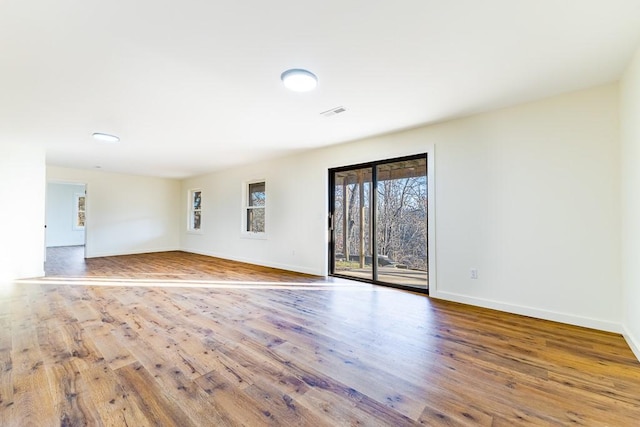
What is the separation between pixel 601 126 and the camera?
7.97ft

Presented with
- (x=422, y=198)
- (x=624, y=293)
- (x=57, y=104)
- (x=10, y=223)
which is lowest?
(x=624, y=293)

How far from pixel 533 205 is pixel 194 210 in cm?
795

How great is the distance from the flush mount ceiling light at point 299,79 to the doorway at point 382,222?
77.1 inches

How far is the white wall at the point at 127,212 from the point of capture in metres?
6.68

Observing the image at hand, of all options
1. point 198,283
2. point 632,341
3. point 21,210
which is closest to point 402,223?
point 632,341

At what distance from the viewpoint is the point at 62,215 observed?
30.6 feet

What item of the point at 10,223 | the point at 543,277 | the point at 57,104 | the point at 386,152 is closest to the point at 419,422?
the point at 543,277

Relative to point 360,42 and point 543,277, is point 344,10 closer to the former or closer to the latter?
point 360,42

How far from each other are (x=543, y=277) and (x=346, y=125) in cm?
277

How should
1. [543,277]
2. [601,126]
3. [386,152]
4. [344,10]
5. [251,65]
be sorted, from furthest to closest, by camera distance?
[386,152]
[543,277]
[601,126]
[251,65]
[344,10]

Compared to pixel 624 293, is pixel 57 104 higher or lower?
higher

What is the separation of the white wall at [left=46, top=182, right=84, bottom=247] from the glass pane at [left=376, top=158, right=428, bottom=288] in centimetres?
1067

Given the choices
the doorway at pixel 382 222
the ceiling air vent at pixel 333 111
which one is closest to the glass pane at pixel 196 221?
the doorway at pixel 382 222

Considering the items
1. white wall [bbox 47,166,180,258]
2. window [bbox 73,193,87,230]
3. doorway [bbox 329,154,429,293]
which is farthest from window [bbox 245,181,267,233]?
window [bbox 73,193,87,230]
